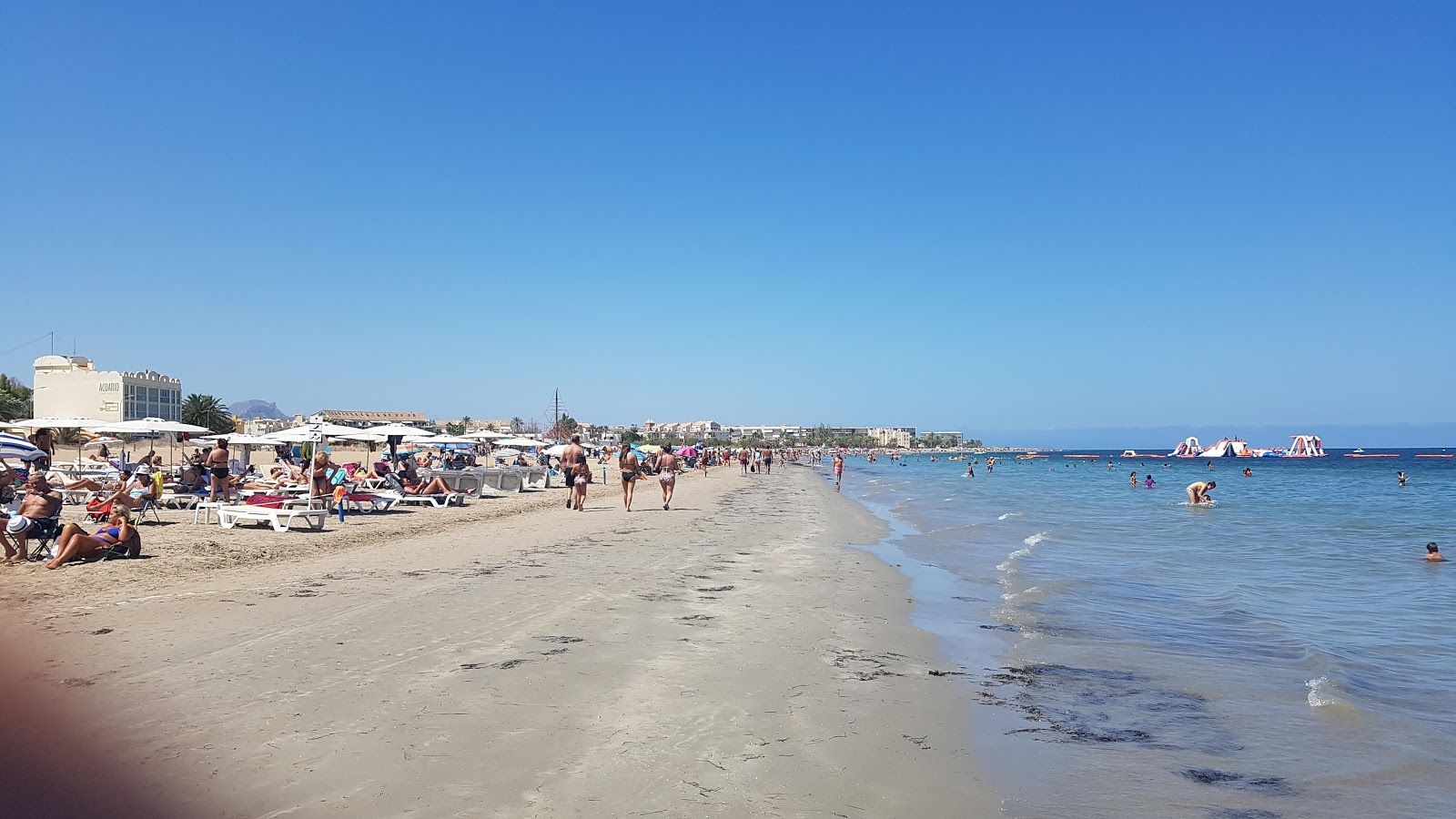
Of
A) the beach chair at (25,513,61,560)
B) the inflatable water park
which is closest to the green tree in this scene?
the beach chair at (25,513,61,560)

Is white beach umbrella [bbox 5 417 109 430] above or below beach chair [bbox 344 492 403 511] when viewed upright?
above

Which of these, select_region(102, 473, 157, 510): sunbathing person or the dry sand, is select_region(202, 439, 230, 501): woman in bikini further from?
the dry sand

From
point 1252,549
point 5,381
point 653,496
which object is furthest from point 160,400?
Result: point 1252,549

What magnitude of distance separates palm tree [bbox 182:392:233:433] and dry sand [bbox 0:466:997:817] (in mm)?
62048

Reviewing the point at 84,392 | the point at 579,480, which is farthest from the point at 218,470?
the point at 84,392

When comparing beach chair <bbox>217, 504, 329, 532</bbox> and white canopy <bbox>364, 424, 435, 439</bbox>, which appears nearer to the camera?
beach chair <bbox>217, 504, 329, 532</bbox>

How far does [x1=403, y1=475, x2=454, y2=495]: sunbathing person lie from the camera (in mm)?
18859

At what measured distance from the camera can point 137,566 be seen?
29.2ft

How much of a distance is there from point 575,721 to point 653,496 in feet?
67.5

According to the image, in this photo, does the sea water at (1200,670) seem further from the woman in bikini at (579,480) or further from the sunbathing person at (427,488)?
the sunbathing person at (427,488)

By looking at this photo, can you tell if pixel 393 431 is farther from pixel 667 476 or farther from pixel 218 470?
pixel 667 476

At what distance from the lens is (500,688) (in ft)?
16.3

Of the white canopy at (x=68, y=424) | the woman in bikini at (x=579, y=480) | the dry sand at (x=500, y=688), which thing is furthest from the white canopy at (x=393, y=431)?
the dry sand at (x=500, y=688)

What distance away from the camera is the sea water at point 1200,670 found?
4.21 metres
